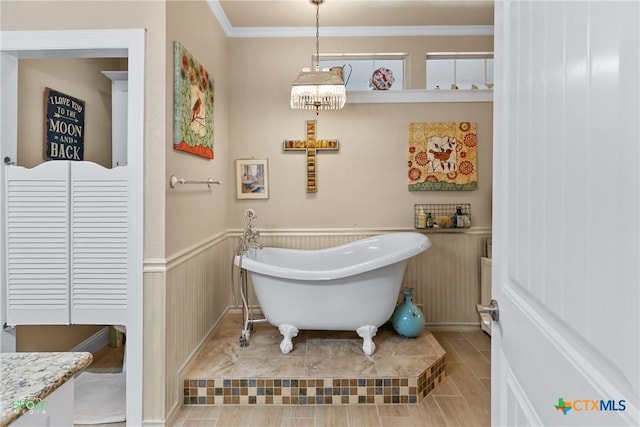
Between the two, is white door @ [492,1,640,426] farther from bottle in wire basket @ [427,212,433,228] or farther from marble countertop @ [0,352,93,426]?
bottle in wire basket @ [427,212,433,228]

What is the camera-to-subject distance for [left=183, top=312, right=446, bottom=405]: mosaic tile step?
7.98ft

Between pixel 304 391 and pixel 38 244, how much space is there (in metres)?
1.71

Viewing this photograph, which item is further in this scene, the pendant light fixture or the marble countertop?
the pendant light fixture

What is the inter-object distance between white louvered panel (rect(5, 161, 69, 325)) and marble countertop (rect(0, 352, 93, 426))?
149 centimetres

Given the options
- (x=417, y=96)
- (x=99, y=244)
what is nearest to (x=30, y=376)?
(x=99, y=244)

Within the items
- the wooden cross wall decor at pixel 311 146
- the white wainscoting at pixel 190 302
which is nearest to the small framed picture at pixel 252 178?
the wooden cross wall decor at pixel 311 146

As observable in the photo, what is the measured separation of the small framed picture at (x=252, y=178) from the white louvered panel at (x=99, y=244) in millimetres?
1595

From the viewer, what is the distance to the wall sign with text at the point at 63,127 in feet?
8.68

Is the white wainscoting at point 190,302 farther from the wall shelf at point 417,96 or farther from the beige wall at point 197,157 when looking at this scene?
the wall shelf at point 417,96

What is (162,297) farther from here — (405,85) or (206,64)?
(405,85)

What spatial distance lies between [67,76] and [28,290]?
5.01 feet

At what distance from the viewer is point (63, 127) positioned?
9.11ft

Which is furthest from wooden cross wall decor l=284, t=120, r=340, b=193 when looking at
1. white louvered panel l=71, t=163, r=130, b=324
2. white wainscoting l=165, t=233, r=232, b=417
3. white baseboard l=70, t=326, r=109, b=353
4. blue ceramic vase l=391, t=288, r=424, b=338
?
white baseboard l=70, t=326, r=109, b=353

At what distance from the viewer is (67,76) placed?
111 inches
